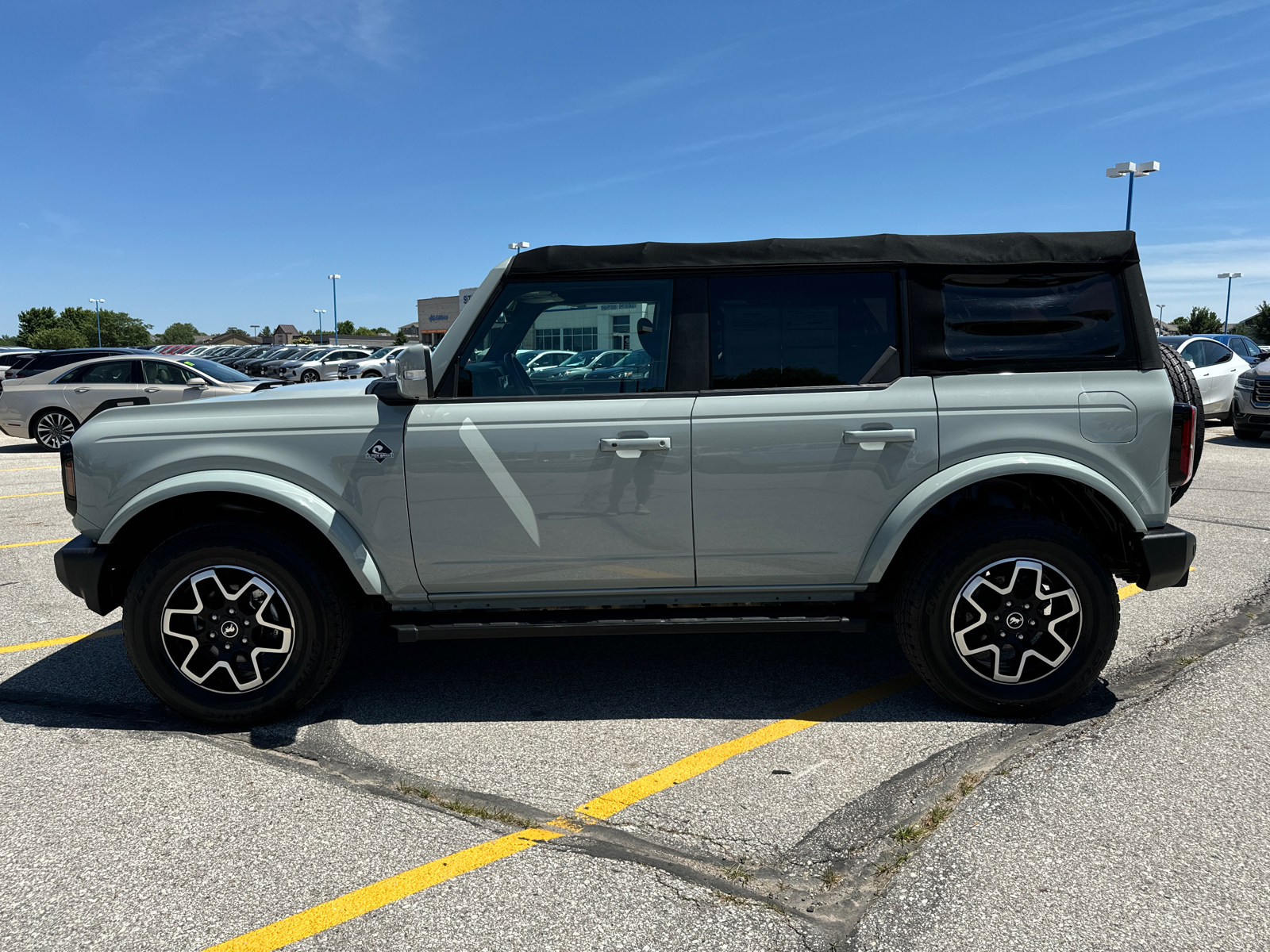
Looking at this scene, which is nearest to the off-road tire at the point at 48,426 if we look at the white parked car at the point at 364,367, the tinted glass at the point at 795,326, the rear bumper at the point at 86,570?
the rear bumper at the point at 86,570

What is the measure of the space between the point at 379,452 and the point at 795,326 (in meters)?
1.79

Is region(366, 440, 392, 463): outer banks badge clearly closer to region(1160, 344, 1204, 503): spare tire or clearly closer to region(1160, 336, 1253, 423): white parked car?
region(1160, 344, 1204, 503): spare tire

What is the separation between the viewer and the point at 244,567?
3783mm

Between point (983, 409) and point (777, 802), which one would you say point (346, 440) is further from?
point (983, 409)

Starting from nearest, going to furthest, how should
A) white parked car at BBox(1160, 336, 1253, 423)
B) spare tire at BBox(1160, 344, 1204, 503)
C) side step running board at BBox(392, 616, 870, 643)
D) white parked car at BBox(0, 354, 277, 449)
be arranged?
side step running board at BBox(392, 616, 870, 643)
spare tire at BBox(1160, 344, 1204, 503)
white parked car at BBox(0, 354, 277, 449)
white parked car at BBox(1160, 336, 1253, 423)

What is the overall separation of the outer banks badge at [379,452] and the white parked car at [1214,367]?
15.9 meters

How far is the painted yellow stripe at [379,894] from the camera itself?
8.11ft

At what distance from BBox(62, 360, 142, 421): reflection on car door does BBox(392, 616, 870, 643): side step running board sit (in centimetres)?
1320

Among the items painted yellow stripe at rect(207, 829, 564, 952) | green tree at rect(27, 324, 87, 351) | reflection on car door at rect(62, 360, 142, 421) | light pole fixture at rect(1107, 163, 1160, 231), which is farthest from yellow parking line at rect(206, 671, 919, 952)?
green tree at rect(27, 324, 87, 351)

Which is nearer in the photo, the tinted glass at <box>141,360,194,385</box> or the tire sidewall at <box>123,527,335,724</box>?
the tire sidewall at <box>123,527,335,724</box>

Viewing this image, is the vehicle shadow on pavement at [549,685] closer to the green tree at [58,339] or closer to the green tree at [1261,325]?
the green tree at [1261,325]

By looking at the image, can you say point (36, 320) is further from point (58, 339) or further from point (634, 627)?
point (634, 627)

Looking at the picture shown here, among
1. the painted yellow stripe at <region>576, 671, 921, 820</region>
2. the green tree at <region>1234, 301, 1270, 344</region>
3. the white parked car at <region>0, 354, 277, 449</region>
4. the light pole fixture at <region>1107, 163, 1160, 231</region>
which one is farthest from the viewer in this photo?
the green tree at <region>1234, 301, 1270, 344</region>

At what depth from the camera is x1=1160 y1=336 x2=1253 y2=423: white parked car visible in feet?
52.7
